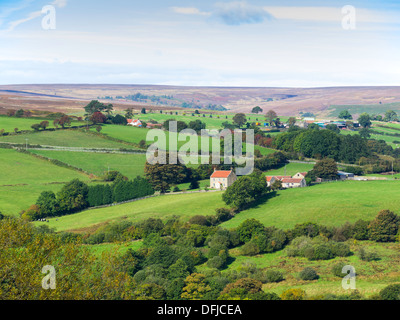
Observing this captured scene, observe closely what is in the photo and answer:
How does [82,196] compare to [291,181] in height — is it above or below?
below

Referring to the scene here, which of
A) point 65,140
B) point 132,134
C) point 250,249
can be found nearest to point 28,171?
point 65,140

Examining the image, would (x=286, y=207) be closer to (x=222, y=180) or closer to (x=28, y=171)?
(x=222, y=180)

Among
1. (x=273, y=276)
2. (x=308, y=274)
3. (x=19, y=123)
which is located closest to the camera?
(x=273, y=276)

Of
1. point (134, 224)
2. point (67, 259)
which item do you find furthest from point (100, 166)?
Answer: point (67, 259)

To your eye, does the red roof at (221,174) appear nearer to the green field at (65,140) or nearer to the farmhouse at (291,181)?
the farmhouse at (291,181)
